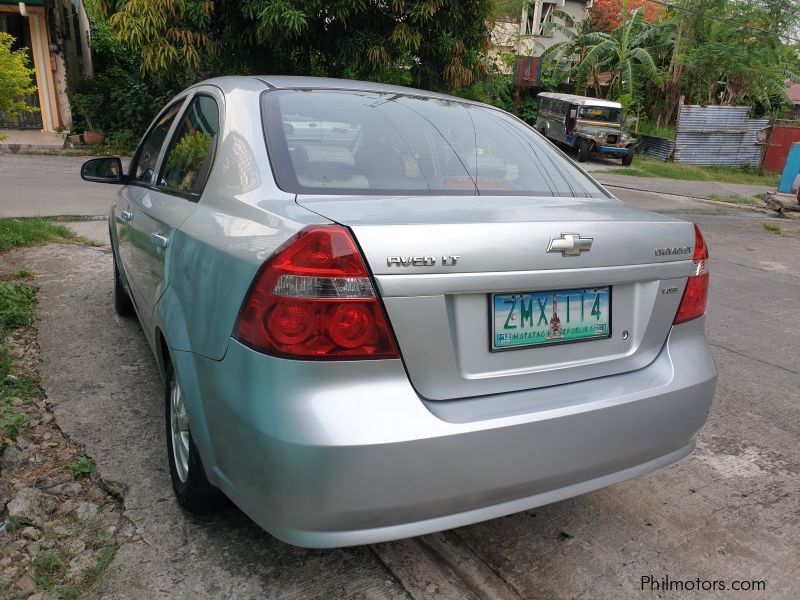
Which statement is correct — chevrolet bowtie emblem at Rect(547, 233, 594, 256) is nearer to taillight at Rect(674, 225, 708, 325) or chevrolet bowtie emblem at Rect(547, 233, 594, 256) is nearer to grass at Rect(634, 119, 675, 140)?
taillight at Rect(674, 225, 708, 325)

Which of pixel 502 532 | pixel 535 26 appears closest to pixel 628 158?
pixel 535 26

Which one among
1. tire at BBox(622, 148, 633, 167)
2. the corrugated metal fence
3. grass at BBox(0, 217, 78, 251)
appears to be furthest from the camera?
the corrugated metal fence

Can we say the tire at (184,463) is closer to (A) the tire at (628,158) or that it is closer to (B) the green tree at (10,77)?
(B) the green tree at (10,77)

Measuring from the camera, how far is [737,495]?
108 inches

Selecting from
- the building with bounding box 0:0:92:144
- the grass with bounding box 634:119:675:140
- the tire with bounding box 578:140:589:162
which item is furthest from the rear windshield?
the grass with bounding box 634:119:675:140

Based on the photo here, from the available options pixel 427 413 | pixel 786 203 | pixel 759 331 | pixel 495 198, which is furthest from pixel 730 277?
pixel 786 203

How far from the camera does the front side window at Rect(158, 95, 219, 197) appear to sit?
2.47 metres

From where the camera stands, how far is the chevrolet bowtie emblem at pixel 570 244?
6.18ft

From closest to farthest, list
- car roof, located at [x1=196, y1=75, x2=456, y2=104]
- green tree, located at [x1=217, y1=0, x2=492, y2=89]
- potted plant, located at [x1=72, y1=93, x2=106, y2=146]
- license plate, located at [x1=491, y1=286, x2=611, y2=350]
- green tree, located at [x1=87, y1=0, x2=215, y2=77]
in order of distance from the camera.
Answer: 1. license plate, located at [x1=491, y1=286, x2=611, y2=350]
2. car roof, located at [x1=196, y1=75, x2=456, y2=104]
3. green tree, located at [x1=87, y1=0, x2=215, y2=77]
4. green tree, located at [x1=217, y1=0, x2=492, y2=89]
5. potted plant, located at [x1=72, y1=93, x2=106, y2=146]

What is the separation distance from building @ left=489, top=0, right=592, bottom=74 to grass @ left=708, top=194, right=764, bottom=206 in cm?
1374

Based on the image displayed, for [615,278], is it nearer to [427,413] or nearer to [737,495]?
[427,413]

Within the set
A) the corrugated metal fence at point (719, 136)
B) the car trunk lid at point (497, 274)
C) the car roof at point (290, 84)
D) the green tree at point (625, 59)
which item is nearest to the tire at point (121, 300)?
the car roof at point (290, 84)

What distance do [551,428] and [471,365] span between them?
0.29m

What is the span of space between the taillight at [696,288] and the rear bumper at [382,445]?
407 millimetres
